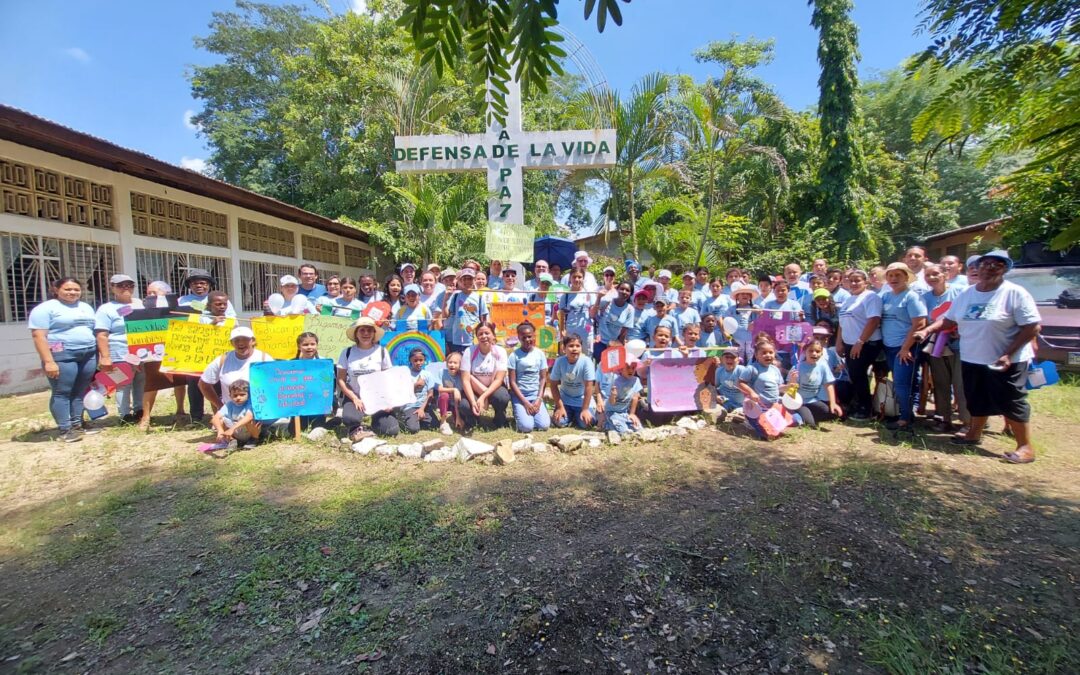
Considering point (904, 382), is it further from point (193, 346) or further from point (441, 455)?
point (193, 346)

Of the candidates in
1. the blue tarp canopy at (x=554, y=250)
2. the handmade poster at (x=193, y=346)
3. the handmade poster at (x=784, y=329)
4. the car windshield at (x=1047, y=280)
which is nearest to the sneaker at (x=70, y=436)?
the handmade poster at (x=193, y=346)

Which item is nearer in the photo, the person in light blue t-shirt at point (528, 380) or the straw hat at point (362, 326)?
the straw hat at point (362, 326)

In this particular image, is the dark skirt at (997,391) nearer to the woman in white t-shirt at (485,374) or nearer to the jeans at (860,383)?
the jeans at (860,383)

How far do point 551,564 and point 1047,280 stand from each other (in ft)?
31.8

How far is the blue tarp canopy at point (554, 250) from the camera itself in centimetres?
859

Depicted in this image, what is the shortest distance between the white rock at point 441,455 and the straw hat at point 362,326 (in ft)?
5.38

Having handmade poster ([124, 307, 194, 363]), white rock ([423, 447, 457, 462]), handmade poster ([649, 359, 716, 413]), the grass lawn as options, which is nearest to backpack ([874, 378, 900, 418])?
the grass lawn

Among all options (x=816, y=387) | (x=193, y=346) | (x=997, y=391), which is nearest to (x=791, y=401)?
(x=816, y=387)

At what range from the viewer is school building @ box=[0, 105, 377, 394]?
7.20 m

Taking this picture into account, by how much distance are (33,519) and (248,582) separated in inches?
88.1

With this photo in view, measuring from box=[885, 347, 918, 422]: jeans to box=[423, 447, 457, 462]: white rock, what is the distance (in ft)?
15.1

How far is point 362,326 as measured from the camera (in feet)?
17.6

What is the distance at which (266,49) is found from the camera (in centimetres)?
2323

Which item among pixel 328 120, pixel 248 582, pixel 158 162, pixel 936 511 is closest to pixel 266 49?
pixel 328 120
